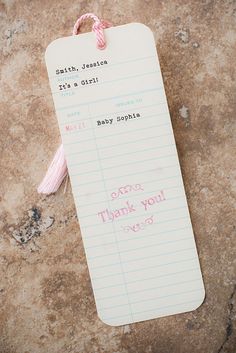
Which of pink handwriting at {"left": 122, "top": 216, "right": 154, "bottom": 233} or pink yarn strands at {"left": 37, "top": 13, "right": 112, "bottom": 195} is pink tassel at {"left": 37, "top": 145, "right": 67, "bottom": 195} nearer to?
pink yarn strands at {"left": 37, "top": 13, "right": 112, "bottom": 195}

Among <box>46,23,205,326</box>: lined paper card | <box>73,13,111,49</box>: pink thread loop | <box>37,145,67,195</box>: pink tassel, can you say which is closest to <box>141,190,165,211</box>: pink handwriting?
<box>46,23,205,326</box>: lined paper card

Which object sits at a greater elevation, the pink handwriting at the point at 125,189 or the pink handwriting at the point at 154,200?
the pink handwriting at the point at 125,189

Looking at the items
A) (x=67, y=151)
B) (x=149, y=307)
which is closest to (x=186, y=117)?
(x=67, y=151)

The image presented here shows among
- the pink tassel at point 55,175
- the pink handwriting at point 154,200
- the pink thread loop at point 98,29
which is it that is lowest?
the pink handwriting at point 154,200

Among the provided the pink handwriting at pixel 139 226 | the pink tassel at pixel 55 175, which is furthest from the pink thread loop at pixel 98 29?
the pink handwriting at pixel 139 226

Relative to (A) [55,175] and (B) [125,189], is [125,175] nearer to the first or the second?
(B) [125,189]

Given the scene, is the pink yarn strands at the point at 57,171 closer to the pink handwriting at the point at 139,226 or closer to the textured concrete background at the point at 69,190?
the textured concrete background at the point at 69,190

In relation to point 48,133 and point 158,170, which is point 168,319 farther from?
point 48,133
